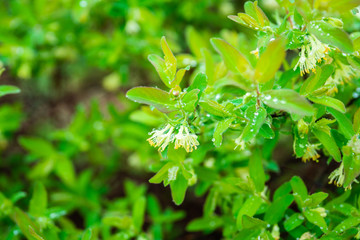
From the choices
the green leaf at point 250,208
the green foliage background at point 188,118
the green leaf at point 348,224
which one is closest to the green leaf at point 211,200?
the green foliage background at point 188,118

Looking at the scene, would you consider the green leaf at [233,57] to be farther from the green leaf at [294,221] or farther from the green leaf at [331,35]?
the green leaf at [294,221]

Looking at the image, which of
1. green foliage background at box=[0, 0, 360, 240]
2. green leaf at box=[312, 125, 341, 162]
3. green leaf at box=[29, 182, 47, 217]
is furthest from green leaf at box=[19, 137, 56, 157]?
green leaf at box=[312, 125, 341, 162]

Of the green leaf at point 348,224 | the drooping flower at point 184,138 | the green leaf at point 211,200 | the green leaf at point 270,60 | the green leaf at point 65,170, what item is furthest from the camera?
the green leaf at point 65,170

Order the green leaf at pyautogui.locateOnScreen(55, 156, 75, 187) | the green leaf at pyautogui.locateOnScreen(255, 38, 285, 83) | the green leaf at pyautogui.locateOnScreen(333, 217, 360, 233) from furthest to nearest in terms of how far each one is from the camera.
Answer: the green leaf at pyautogui.locateOnScreen(55, 156, 75, 187) < the green leaf at pyautogui.locateOnScreen(333, 217, 360, 233) < the green leaf at pyautogui.locateOnScreen(255, 38, 285, 83)

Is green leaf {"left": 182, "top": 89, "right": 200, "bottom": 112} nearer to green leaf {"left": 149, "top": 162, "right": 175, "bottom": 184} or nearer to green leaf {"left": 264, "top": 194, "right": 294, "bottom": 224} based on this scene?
green leaf {"left": 149, "top": 162, "right": 175, "bottom": 184}

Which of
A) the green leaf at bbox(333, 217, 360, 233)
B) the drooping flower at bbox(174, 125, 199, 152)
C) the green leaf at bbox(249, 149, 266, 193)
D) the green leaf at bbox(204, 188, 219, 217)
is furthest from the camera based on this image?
the green leaf at bbox(204, 188, 219, 217)

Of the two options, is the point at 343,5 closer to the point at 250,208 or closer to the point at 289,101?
the point at 289,101

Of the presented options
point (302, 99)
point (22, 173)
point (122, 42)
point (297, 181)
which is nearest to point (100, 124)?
point (122, 42)

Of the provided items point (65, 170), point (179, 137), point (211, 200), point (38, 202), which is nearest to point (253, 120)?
point (179, 137)
